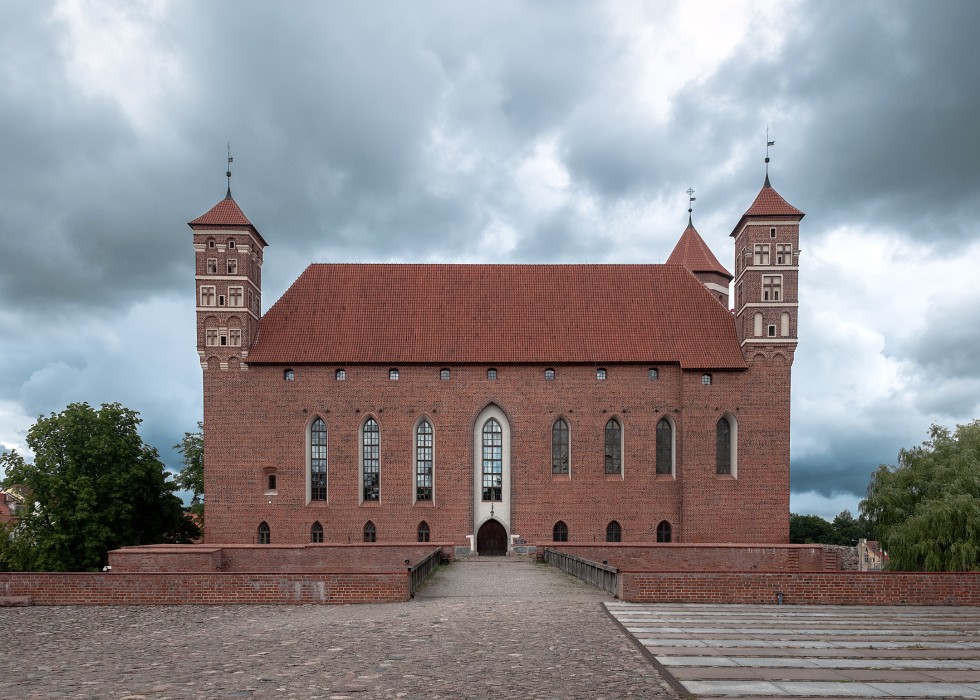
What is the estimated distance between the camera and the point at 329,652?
10.0 metres

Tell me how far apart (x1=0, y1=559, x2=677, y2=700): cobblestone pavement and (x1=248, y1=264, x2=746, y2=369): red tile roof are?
62.6 ft

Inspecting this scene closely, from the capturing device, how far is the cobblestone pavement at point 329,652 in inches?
322

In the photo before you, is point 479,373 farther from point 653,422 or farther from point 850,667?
point 850,667

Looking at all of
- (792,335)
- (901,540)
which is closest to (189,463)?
(792,335)

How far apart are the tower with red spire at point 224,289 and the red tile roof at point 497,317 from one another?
958mm

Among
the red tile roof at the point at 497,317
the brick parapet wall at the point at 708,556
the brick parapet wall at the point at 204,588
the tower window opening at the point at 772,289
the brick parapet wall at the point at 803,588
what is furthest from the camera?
the tower window opening at the point at 772,289

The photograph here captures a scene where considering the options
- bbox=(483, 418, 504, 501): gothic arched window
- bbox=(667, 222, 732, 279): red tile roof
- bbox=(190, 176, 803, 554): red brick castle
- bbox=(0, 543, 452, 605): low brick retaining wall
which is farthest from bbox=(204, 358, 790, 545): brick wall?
bbox=(0, 543, 452, 605): low brick retaining wall

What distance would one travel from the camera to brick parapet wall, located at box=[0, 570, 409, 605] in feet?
A: 51.0

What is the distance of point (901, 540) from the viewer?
90.6ft

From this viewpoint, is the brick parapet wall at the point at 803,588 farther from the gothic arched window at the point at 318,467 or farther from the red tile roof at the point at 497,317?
the gothic arched window at the point at 318,467

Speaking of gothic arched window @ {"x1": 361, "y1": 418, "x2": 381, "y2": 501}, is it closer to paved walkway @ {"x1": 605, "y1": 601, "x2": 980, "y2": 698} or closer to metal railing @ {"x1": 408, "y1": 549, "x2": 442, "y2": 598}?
metal railing @ {"x1": 408, "y1": 549, "x2": 442, "y2": 598}

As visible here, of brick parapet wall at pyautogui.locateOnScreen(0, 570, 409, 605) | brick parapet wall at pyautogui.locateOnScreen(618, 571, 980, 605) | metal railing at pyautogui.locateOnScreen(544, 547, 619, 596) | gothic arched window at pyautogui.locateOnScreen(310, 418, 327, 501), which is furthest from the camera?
gothic arched window at pyautogui.locateOnScreen(310, 418, 327, 501)

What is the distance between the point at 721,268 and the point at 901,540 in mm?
19363

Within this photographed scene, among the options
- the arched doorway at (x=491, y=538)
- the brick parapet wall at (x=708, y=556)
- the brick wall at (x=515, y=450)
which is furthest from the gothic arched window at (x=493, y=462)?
the brick parapet wall at (x=708, y=556)
